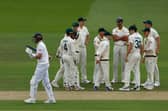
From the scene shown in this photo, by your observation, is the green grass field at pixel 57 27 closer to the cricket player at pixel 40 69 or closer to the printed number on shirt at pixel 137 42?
the cricket player at pixel 40 69

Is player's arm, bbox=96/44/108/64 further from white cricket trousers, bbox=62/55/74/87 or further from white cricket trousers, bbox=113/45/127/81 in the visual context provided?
white cricket trousers, bbox=113/45/127/81

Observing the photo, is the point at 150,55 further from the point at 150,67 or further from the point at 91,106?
the point at 91,106

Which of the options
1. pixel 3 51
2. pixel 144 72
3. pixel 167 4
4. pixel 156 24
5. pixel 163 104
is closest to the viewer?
pixel 163 104

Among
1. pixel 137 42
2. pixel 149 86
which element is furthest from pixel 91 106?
pixel 149 86

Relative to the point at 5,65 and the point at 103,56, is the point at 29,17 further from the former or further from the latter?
the point at 103,56

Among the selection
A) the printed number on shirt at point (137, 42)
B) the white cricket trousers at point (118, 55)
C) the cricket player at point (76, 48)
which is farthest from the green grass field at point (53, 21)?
the printed number on shirt at point (137, 42)

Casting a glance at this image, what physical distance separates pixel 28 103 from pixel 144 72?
7733 mm

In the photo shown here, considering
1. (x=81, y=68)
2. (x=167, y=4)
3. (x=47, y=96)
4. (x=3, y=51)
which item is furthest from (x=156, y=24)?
(x=47, y=96)

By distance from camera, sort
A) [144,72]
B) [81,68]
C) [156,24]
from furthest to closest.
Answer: [156,24] < [144,72] < [81,68]

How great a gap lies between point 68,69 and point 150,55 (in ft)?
9.91

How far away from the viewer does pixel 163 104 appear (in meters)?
20.9

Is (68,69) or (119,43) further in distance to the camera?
(119,43)

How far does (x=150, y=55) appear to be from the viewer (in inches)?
936

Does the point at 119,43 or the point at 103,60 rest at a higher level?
the point at 119,43
